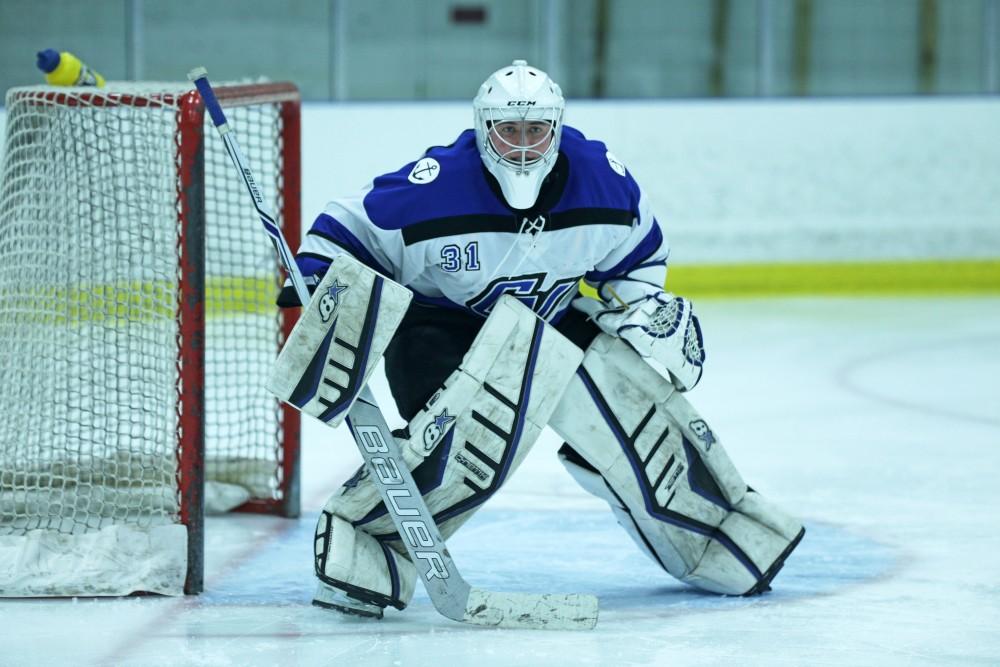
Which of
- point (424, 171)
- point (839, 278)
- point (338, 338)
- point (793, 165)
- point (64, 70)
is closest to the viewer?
point (338, 338)

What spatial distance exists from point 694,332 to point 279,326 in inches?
43.1

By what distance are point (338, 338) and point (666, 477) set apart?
628 millimetres

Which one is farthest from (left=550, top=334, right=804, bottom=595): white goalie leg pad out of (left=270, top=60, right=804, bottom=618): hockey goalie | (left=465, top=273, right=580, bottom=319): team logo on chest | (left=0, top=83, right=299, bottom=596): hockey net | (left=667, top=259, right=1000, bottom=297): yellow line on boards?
(left=667, top=259, right=1000, bottom=297): yellow line on boards

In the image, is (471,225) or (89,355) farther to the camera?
(89,355)

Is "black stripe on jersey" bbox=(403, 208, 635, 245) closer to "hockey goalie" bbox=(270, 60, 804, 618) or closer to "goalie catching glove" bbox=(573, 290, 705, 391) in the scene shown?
"hockey goalie" bbox=(270, 60, 804, 618)

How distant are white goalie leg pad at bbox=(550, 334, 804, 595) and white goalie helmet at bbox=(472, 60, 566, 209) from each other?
1.14ft

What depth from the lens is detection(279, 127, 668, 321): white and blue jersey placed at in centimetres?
262

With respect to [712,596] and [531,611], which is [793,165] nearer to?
[712,596]

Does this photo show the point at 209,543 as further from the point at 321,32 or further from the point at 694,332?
the point at 321,32

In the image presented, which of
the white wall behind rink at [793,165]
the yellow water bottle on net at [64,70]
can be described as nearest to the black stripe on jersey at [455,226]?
the yellow water bottle on net at [64,70]

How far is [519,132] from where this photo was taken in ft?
8.54

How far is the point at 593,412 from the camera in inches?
108

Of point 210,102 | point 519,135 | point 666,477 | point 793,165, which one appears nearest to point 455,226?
point 519,135

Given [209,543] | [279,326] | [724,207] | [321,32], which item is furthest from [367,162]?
[209,543]
